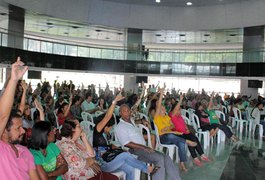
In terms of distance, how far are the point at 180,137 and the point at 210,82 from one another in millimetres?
25051

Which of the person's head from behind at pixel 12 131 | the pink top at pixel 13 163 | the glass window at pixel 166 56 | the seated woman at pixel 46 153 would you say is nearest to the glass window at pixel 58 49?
the glass window at pixel 166 56

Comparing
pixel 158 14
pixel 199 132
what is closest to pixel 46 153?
pixel 199 132

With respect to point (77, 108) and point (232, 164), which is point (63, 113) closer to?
point (77, 108)

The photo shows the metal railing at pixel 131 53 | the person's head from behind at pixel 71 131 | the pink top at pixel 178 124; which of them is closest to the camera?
the person's head from behind at pixel 71 131

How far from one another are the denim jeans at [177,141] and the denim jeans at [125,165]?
1.71m

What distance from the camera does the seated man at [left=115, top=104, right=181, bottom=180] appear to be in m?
4.43

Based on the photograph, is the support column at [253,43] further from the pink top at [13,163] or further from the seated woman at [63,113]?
the pink top at [13,163]

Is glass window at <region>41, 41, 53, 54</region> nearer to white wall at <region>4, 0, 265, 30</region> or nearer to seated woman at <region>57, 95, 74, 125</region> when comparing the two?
white wall at <region>4, 0, 265, 30</region>

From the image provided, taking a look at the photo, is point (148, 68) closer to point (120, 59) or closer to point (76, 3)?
point (120, 59)

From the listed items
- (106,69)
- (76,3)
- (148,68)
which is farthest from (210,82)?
(76,3)

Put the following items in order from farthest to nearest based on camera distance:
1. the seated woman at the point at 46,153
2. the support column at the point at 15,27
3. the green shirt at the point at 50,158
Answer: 1. the support column at the point at 15,27
2. the green shirt at the point at 50,158
3. the seated woman at the point at 46,153

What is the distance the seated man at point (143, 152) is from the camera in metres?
4.43

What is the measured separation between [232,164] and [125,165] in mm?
3083

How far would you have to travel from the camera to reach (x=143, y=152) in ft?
14.9
